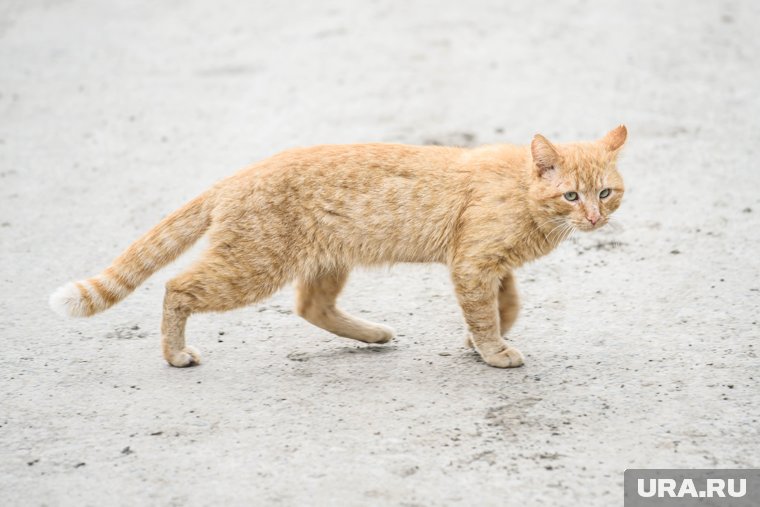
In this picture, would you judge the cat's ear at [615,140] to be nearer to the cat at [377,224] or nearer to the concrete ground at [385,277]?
the cat at [377,224]

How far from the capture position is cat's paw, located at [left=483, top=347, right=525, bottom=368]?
4734 millimetres

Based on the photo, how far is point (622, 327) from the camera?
515 cm

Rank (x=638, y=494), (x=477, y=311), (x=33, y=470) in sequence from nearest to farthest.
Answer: (x=638, y=494) < (x=33, y=470) < (x=477, y=311)

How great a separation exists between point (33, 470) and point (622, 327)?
3099 millimetres

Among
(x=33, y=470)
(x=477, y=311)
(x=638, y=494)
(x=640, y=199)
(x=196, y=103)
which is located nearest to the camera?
(x=638, y=494)

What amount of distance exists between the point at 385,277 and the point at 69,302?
6.98 feet

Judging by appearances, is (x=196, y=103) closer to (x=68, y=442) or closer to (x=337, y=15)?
(x=337, y=15)

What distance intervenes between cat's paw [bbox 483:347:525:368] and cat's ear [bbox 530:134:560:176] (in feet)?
3.01

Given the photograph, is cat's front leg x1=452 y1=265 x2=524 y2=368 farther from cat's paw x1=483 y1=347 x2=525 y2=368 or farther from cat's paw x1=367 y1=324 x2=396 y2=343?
cat's paw x1=367 y1=324 x2=396 y2=343

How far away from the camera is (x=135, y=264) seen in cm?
482

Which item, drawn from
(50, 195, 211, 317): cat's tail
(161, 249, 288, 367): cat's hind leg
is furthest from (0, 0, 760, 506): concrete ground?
(50, 195, 211, 317): cat's tail

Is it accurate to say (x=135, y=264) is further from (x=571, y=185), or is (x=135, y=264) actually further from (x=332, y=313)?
(x=571, y=185)

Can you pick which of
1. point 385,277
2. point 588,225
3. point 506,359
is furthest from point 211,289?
point 588,225

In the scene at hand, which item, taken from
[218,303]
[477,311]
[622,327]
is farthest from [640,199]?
[218,303]
